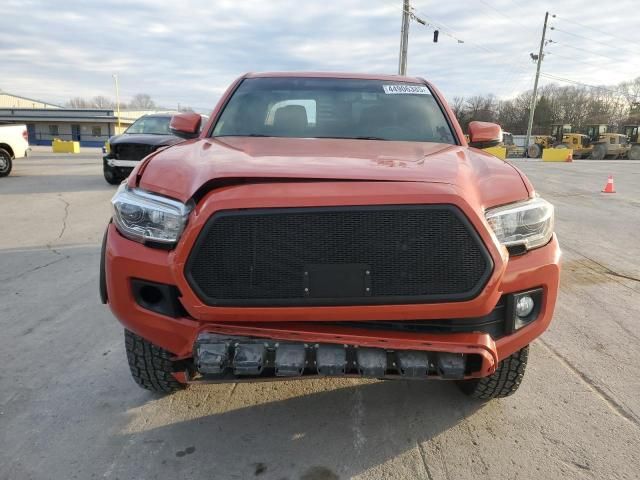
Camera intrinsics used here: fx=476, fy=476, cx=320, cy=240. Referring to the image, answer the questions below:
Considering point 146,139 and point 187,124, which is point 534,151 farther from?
point 187,124

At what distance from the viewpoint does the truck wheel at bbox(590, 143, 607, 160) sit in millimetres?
37844

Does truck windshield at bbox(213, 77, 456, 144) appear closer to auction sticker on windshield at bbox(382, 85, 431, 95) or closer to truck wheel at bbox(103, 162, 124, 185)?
auction sticker on windshield at bbox(382, 85, 431, 95)

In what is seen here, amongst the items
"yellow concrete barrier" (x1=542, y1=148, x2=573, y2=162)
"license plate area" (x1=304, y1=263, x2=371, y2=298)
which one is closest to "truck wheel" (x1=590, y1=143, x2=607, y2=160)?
"yellow concrete barrier" (x1=542, y1=148, x2=573, y2=162)

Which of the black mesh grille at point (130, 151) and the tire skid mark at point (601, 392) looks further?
the black mesh grille at point (130, 151)

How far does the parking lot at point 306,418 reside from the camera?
2.17m

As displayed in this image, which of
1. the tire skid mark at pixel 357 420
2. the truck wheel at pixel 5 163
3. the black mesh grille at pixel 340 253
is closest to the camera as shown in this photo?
the black mesh grille at pixel 340 253

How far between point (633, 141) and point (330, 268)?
159 ft

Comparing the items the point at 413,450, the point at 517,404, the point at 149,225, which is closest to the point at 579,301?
the point at 517,404

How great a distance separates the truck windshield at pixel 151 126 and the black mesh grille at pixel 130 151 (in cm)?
83

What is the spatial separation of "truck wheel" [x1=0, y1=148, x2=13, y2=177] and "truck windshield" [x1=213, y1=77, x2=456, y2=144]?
12850 mm

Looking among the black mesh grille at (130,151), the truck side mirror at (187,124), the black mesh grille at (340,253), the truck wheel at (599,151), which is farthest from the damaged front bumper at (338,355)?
the truck wheel at (599,151)

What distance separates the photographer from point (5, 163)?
13.6 meters

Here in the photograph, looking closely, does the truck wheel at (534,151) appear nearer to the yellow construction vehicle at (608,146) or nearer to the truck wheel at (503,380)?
the yellow construction vehicle at (608,146)

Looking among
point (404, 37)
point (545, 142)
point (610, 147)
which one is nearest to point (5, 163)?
point (404, 37)
